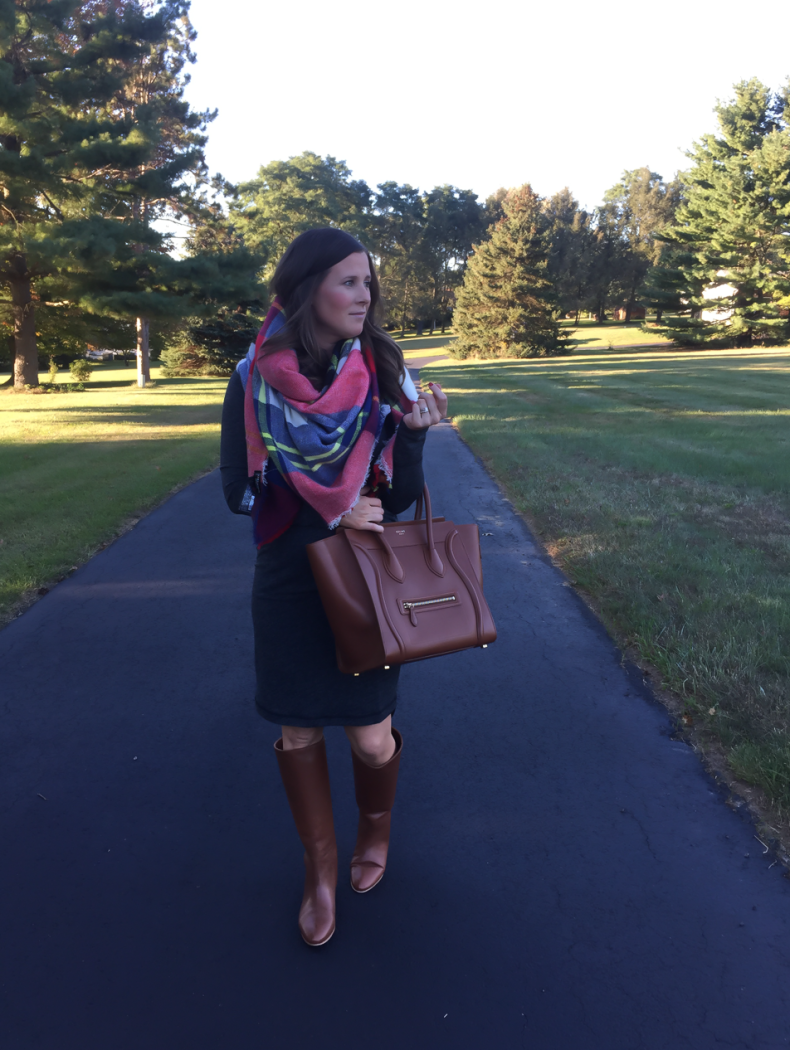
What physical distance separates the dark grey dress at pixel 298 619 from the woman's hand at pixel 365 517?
0.11m

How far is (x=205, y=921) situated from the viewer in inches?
A: 86.0

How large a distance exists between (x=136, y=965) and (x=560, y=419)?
12.8 m

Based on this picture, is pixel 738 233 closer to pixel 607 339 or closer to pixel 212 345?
pixel 607 339

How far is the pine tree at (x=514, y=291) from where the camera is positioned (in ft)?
116

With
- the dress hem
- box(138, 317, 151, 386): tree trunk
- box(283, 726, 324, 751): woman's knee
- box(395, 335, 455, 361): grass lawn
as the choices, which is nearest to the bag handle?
the dress hem

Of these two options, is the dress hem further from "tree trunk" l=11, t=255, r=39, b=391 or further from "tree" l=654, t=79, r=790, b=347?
"tree" l=654, t=79, r=790, b=347

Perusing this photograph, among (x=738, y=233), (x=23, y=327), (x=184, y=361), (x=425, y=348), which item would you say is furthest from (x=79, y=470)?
(x=425, y=348)

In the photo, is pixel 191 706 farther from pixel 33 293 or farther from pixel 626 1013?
pixel 33 293

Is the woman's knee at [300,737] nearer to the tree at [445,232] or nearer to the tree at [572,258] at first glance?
the tree at [572,258]

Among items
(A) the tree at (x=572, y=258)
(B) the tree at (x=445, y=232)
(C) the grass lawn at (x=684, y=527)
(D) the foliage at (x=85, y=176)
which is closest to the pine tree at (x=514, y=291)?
(D) the foliage at (x=85, y=176)

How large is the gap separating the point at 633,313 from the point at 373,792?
73.8m

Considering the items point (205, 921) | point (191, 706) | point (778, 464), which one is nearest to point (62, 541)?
point (191, 706)

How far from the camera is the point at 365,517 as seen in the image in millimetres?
1987

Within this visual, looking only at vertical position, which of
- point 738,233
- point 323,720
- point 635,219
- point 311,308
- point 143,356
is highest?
point 635,219
